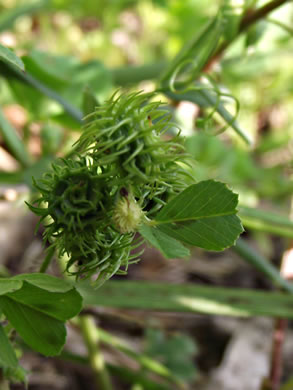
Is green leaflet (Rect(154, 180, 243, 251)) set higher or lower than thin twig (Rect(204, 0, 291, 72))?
lower

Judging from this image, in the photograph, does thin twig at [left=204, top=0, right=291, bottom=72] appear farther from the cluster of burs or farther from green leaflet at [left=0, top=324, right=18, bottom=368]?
green leaflet at [left=0, top=324, right=18, bottom=368]

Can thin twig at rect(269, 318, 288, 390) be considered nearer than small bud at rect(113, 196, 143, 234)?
No

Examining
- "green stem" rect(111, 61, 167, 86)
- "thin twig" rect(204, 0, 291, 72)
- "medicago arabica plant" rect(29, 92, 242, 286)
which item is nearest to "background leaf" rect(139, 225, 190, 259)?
"medicago arabica plant" rect(29, 92, 242, 286)

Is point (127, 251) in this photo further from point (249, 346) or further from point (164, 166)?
→ point (249, 346)

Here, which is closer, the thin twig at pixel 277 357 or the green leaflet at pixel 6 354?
the green leaflet at pixel 6 354

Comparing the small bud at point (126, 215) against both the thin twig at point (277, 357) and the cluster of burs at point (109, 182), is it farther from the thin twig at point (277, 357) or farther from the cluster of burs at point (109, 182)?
the thin twig at point (277, 357)

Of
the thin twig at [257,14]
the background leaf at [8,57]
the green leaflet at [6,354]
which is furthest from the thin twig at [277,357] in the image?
the background leaf at [8,57]
